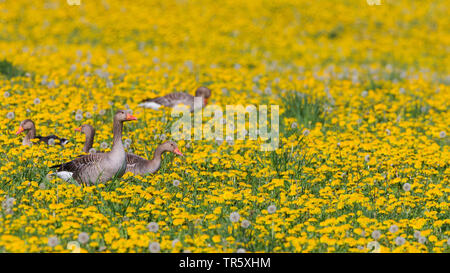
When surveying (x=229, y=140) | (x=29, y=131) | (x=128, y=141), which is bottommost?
(x=229, y=140)

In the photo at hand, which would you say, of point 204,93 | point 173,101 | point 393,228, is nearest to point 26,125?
point 173,101

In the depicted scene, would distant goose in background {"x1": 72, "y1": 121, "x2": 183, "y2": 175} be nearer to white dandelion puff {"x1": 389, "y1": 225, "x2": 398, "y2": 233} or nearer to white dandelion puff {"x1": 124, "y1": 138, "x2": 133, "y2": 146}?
white dandelion puff {"x1": 124, "y1": 138, "x2": 133, "y2": 146}

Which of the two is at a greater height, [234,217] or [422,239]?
[234,217]

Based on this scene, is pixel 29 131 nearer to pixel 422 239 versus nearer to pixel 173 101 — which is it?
pixel 173 101

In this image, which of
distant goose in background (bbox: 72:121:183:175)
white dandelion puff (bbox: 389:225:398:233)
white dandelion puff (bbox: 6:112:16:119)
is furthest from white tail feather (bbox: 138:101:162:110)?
white dandelion puff (bbox: 389:225:398:233)

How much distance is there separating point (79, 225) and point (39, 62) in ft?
36.9

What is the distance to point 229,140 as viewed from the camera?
434 inches

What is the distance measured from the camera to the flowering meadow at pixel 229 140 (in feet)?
23.5

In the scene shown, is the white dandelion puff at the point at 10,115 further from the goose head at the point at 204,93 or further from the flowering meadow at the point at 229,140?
the goose head at the point at 204,93

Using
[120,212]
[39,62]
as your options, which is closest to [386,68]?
[39,62]

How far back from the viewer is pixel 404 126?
12094 millimetres

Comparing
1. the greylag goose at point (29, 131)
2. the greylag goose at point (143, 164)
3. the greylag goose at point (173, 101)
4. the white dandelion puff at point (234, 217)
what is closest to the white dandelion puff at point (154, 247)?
the white dandelion puff at point (234, 217)

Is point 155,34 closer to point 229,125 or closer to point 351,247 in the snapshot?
point 229,125

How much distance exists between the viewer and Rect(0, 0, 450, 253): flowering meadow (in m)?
7.16
